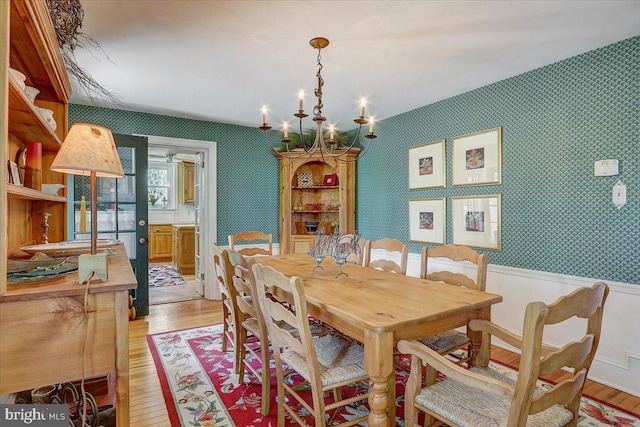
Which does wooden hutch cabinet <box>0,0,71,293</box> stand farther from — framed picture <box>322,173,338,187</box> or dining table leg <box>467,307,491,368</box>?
framed picture <box>322,173,338,187</box>

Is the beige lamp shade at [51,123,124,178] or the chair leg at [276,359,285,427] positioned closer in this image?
the beige lamp shade at [51,123,124,178]

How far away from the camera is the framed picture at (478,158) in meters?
3.24

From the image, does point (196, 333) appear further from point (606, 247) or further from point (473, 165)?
point (606, 247)

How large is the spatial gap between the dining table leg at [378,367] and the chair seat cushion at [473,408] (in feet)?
0.54

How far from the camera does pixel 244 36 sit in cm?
235

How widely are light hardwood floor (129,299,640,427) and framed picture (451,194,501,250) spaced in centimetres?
100

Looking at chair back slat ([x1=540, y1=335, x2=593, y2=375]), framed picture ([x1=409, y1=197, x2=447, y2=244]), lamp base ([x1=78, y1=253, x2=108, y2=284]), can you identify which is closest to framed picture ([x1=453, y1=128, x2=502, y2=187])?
framed picture ([x1=409, y1=197, x2=447, y2=244])

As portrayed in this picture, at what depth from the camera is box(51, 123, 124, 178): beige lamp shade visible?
1.29 m

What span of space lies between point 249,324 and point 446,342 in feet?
4.24

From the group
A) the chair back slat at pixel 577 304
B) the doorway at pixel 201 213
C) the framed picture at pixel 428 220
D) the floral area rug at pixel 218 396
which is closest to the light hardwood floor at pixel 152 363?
the floral area rug at pixel 218 396

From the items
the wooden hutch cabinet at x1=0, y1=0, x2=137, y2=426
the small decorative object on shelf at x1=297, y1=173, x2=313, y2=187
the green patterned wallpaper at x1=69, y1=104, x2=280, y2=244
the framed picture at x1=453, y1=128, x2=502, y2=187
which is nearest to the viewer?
the wooden hutch cabinet at x1=0, y1=0, x2=137, y2=426

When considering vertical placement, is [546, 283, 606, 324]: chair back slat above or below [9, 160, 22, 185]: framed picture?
below

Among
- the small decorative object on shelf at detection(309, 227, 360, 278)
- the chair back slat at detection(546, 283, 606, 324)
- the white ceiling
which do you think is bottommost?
the chair back slat at detection(546, 283, 606, 324)

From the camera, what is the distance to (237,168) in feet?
15.9
